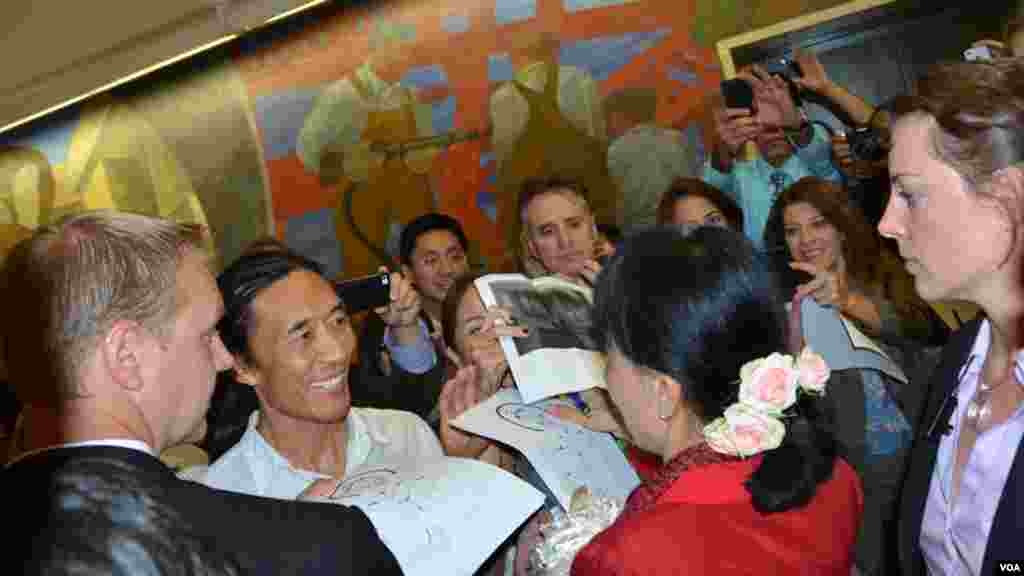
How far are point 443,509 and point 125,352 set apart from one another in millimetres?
703

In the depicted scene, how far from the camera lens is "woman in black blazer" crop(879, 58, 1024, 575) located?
188 cm

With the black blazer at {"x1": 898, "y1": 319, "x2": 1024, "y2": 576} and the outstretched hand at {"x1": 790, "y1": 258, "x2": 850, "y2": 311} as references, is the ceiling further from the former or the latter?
the black blazer at {"x1": 898, "y1": 319, "x2": 1024, "y2": 576}

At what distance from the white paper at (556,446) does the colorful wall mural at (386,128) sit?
132 inches

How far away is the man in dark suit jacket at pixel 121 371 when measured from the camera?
1557 mm

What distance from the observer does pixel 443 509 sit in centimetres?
206

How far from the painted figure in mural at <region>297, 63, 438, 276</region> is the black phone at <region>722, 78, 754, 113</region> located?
71.9 inches

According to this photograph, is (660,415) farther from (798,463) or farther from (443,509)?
(443,509)

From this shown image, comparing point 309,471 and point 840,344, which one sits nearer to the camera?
point 309,471

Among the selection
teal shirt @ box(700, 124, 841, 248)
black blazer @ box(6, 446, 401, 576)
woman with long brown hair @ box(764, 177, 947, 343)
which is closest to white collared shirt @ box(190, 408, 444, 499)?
black blazer @ box(6, 446, 401, 576)

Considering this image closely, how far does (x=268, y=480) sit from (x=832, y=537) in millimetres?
1433

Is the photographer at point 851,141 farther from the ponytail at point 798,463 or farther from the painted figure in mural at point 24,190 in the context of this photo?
the painted figure in mural at point 24,190

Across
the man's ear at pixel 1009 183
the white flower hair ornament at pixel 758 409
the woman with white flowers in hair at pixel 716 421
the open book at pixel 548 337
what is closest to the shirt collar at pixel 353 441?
the open book at pixel 548 337

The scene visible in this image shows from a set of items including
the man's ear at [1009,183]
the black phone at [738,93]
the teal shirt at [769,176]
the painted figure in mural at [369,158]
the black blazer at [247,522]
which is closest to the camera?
the black blazer at [247,522]

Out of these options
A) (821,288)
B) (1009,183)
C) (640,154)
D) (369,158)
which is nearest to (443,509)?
(1009,183)
